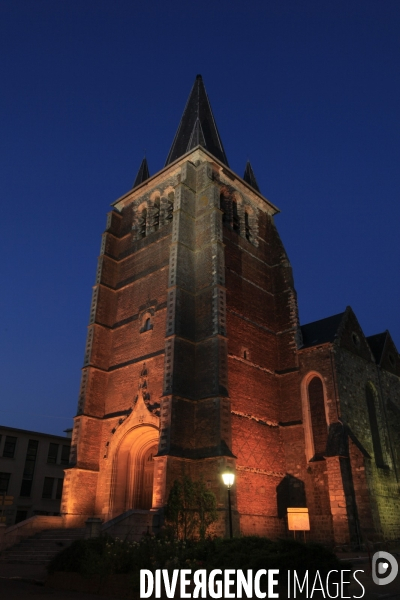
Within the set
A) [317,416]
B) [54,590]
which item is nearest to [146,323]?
[317,416]

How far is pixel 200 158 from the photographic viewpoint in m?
30.8

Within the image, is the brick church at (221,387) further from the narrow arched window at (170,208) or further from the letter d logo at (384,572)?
the letter d logo at (384,572)

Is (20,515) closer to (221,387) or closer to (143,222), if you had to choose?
(221,387)

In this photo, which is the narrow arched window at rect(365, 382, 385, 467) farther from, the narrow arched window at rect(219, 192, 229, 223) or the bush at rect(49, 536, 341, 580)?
the bush at rect(49, 536, 341, 580)

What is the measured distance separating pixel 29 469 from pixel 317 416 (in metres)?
23.1

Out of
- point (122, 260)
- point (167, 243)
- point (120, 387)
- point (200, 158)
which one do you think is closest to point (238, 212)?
point (200, 158)

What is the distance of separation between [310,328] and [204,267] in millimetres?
7940

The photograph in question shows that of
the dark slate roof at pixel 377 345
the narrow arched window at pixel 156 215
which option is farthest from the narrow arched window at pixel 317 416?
the narrow arched window at pixel 156 215

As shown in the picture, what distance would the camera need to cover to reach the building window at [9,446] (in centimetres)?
3562

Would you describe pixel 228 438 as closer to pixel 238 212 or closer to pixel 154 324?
pixel 154 324

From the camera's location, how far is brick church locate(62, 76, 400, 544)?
2173 cm

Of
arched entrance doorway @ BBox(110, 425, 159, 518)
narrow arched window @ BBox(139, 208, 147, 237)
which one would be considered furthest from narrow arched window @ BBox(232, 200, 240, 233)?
arched entrance doorway @ BBox(110, 425, 159, 518)

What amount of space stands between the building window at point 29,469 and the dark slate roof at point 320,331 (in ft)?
73.0

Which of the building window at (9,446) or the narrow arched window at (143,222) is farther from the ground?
the narrow arched window at (143,222)
